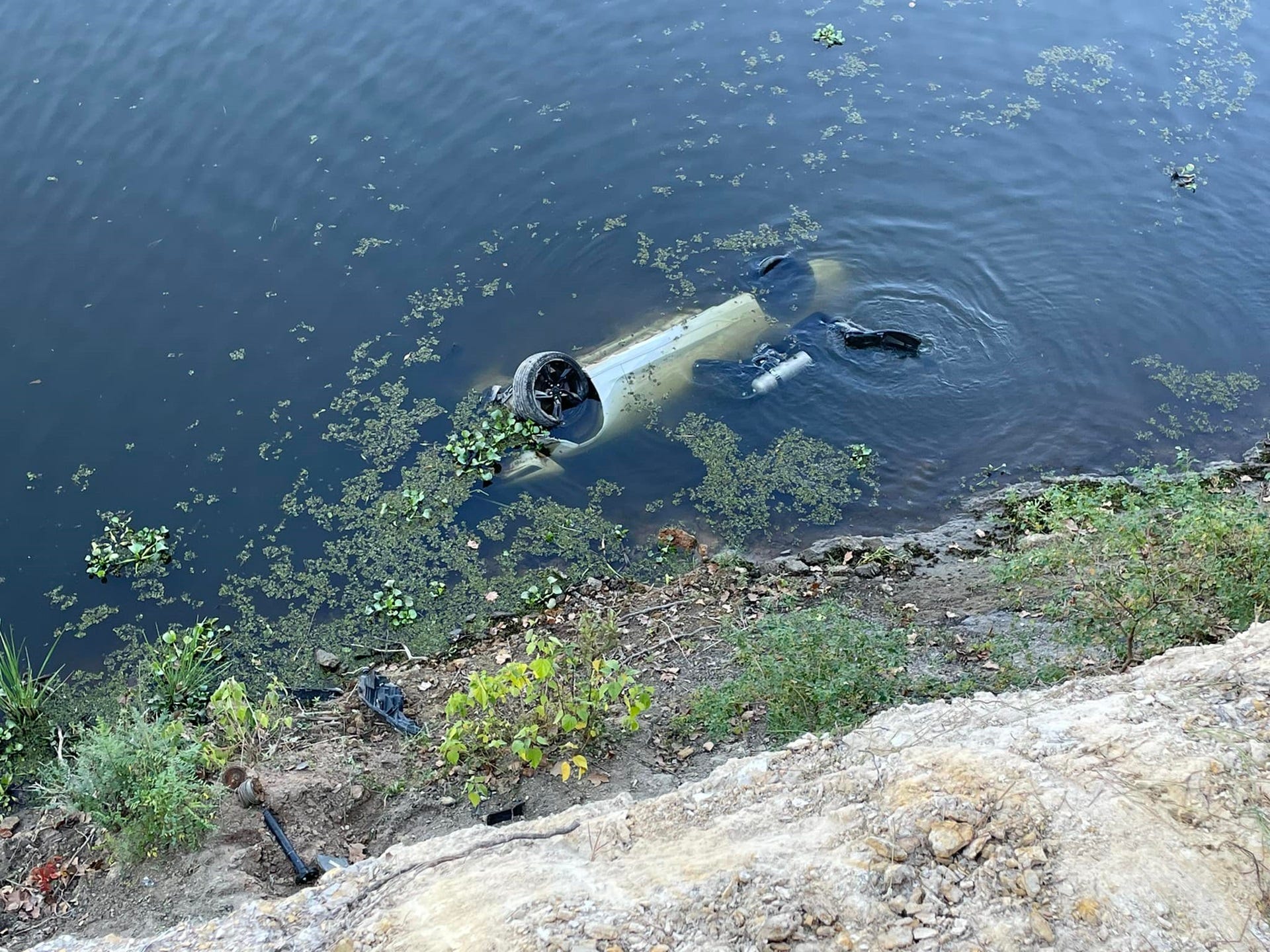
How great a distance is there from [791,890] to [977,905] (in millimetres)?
639

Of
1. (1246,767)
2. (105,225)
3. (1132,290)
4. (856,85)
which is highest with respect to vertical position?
(105,225)

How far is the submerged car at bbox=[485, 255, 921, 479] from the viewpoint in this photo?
830 centimetres

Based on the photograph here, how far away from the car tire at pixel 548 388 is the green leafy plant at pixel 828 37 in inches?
257

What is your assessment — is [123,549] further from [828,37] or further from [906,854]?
[828,37]

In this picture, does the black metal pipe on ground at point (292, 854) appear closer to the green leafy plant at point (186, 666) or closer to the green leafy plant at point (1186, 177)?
the green leafy plant at point (186, 666)

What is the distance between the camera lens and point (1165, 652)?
4.69 m

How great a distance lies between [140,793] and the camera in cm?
487

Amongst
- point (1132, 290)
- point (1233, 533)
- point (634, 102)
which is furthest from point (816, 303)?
point (1233, 533)

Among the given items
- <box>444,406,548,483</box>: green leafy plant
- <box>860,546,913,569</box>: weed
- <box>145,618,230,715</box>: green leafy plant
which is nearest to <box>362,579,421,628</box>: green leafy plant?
<box>145,618,230,715</box>: green leafy plant

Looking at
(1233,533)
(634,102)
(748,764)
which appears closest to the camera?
(748,764)

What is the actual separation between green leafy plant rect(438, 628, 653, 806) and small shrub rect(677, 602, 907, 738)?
520 millimetres

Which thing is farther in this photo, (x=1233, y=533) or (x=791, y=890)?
(x=1233, y=533)

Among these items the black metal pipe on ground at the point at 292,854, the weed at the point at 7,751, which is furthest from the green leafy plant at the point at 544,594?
the weed at the point at 7,751

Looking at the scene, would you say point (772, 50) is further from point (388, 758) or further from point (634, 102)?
point (388, 758)
